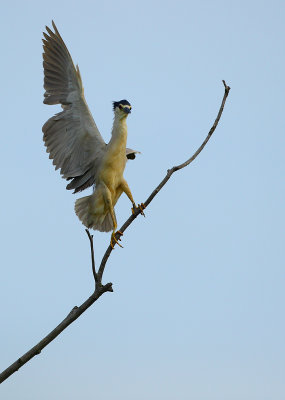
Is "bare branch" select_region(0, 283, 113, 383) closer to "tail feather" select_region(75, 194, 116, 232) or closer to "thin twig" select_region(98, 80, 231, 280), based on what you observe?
"thin twig" select_region(98, 80, 231, 280)

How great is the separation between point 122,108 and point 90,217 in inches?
46.9

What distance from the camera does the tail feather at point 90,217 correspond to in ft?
21.0

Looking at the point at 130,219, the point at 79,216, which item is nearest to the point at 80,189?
the point at 79,216

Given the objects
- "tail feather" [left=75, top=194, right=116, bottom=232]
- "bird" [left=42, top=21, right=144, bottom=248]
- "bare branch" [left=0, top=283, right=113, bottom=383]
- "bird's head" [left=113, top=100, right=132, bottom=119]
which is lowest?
"bare branch" [left=0, top=283, right=113, bottom=383]

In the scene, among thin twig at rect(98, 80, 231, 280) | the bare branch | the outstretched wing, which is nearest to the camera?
the bare branch

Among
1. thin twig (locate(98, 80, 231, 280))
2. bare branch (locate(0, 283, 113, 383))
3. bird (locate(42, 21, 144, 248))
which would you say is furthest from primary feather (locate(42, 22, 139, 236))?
bare branch (locate(0, 283, 113, 383))

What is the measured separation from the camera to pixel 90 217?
6.43m

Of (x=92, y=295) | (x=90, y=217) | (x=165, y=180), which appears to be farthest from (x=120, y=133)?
(x=92, y=295)

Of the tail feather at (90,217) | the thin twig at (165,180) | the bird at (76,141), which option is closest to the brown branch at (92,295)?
the thin twig at (165,180)

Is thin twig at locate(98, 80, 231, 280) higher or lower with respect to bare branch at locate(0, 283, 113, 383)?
higher

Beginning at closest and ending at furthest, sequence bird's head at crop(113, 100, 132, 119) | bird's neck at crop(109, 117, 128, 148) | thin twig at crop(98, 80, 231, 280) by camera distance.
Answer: thin twig at crop(98, 80, 231, 280) → bird's head at crop(113, 100, 132, 119) → bird's neck at crop(109, 117, 128, 148)

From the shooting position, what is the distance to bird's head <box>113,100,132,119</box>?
6.00 meters

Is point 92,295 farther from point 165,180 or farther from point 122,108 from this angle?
point 122,108

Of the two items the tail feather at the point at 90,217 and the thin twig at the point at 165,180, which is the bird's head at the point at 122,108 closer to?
the tail feather at the point at 90,217
